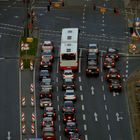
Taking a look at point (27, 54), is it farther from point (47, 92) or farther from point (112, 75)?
point (112, 75)

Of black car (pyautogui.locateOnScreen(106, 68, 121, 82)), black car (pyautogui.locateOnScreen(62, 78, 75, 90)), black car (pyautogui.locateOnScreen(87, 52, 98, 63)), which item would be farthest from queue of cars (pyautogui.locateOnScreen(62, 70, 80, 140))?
black car (pyautogui.locateOnScreen(106, 68, 121, 82))

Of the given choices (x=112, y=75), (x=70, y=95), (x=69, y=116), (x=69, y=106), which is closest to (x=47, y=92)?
(x=70, y=95)

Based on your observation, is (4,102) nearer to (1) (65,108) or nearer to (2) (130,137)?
(1) (65,108)

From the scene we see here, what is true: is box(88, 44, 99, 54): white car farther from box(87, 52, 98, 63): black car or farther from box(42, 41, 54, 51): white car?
box(42, 41, 54, 51): white car

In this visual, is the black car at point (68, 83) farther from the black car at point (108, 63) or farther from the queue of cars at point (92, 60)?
the black car at point (108, 63)

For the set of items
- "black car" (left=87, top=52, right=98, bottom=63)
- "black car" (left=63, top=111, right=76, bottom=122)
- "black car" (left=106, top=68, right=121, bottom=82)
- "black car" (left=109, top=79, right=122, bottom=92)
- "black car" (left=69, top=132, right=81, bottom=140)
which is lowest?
"black car" (left=69, top=132, right=81, bottom=140)

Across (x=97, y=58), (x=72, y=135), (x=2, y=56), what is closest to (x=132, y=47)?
(x=97, y=58)
